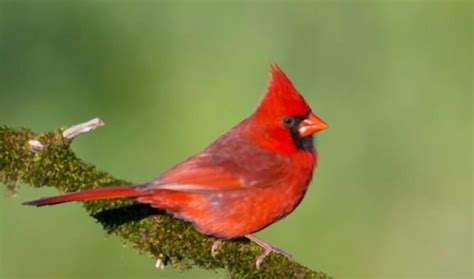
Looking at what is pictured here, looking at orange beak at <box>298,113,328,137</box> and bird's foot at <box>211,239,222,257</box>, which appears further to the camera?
orange beak at <box>298,113,328,137</box>

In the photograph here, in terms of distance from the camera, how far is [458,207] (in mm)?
7887

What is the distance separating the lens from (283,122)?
5672 millimetres

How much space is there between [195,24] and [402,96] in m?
1.58

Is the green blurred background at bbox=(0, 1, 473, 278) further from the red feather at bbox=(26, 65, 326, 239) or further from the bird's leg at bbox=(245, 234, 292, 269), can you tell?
the bird's leg at bbox=(245, 234, 292, 269)

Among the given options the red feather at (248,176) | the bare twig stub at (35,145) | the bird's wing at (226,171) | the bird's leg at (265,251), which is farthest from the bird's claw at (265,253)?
the bare twig stub at (35,145)

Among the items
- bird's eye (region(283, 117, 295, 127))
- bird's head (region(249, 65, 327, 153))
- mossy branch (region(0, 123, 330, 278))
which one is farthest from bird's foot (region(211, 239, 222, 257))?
bird's eye (region(283, 117, 295, 127))

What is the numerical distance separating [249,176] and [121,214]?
0.60 meters

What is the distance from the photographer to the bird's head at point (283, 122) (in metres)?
5.64

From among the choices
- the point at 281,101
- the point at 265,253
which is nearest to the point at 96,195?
the point at 265,253

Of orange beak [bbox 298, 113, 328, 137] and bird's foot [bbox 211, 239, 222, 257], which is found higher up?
orange beak [bbox 298, 113, 328, 137]

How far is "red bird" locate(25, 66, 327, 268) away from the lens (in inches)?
207

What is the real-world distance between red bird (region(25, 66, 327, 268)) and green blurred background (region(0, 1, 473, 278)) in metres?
1.57

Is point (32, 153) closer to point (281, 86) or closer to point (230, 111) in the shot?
point (281, 86)

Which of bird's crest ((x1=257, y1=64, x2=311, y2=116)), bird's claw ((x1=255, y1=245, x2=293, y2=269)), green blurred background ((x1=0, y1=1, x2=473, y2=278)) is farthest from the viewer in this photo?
green blurred background ((x1=0, y1=1, x2=473, y2=278))
